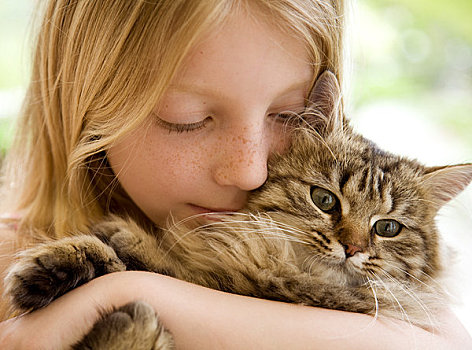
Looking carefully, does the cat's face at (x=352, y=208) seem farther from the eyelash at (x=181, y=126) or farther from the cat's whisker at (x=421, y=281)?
the eyelash at (x=181, y=126)

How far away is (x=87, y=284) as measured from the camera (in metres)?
1.11

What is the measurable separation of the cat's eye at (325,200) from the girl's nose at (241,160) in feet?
0.63

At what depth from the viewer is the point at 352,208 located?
1.38 meters

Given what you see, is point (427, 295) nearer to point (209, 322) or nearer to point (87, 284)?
point (209, 322)

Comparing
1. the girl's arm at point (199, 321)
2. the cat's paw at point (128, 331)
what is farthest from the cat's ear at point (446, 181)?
the cat's paw at point (128, 331)

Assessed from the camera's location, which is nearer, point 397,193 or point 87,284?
point 87,284

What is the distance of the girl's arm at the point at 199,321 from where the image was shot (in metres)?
1.06

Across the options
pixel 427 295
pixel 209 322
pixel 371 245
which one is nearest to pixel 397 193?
pixel 371 245

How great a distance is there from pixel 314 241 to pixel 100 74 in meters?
0.76

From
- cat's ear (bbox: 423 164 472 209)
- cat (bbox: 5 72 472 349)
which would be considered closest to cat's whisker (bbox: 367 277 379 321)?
cat (bbox: 5 72 472 349)

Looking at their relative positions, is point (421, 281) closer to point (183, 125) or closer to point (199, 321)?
point (199, 321)

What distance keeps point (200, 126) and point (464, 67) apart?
2.24 metres

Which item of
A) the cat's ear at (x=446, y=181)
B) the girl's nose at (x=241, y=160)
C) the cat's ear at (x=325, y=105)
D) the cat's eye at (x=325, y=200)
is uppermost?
the cat's ear at (x=325, y=105)

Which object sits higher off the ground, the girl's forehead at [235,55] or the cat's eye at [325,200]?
the girl's forehead at [235,55]
